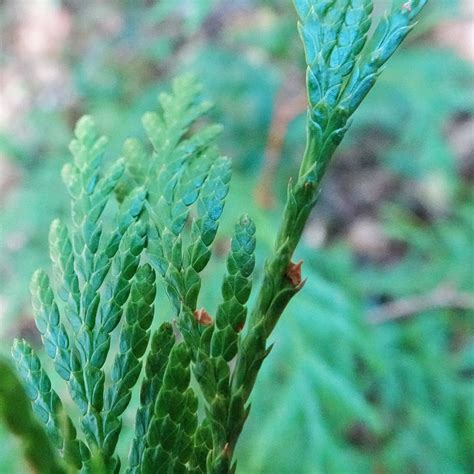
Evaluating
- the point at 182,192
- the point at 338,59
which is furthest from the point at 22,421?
the point at 338,59

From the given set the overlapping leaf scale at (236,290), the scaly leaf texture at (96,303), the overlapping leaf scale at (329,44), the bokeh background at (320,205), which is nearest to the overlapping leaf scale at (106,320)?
the scaly leaf texture at (96,303)

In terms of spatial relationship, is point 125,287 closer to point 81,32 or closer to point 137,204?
point 137,204

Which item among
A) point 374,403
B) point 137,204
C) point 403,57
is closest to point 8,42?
point 403,57

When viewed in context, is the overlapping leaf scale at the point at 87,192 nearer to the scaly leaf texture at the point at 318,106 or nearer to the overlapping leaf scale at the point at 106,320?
the overlapping leaf scale at the point at 106,320

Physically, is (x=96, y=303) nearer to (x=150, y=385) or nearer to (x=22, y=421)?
(x=150, y=385)

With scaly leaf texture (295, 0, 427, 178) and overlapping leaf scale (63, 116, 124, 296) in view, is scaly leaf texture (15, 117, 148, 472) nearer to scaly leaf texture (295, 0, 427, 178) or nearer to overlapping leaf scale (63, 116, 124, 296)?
overlapping leaf scale (63, 116, 124, 296)
